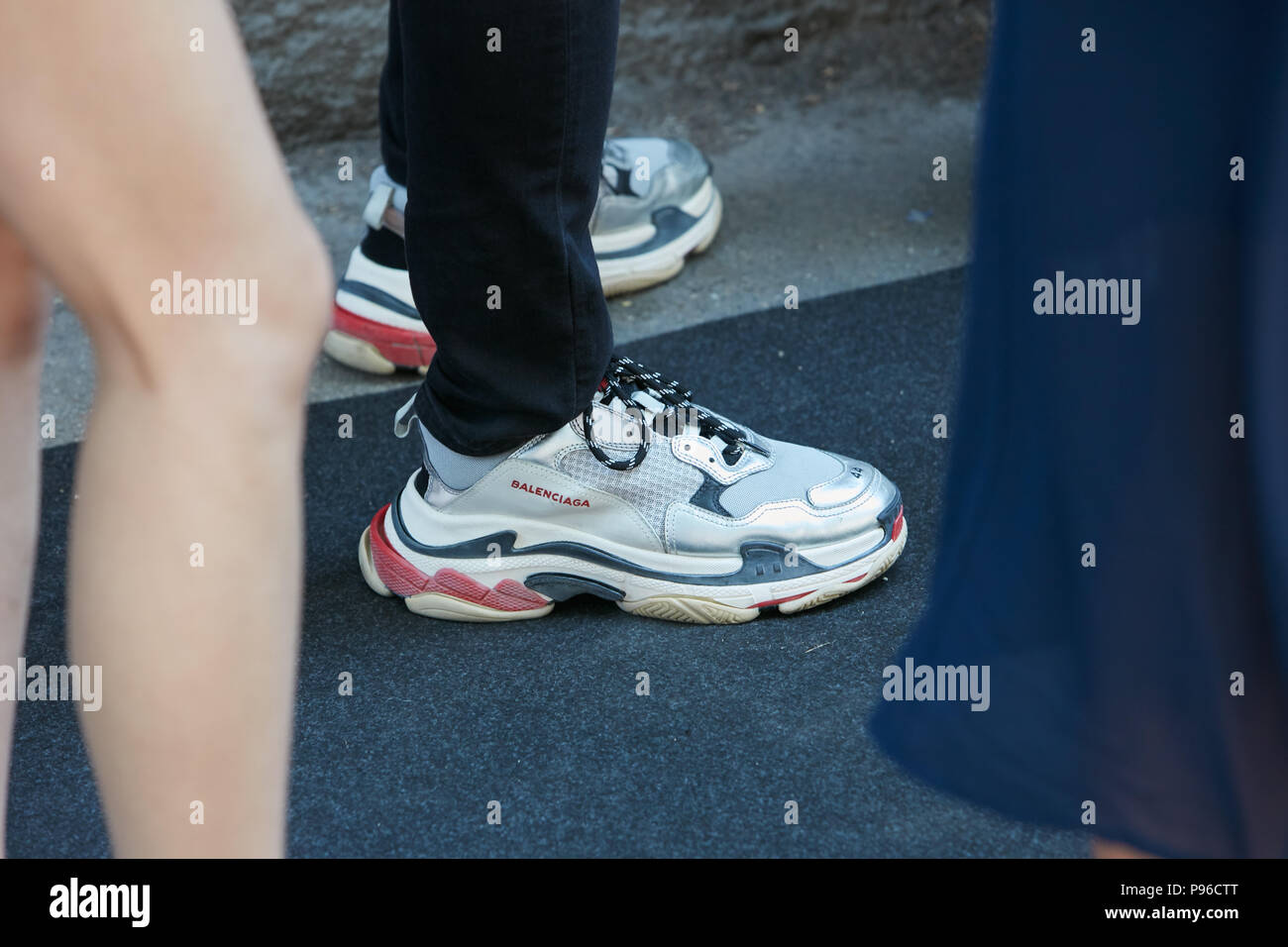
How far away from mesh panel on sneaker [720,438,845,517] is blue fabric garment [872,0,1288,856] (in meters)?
0.54

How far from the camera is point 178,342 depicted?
1.97 feet

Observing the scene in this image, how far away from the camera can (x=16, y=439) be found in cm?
78

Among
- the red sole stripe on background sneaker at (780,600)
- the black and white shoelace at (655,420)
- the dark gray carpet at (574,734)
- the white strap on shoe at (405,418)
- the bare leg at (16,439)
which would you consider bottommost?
the dark gray carpet at (574,734)

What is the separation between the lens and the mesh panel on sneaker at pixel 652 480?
4.02 ft

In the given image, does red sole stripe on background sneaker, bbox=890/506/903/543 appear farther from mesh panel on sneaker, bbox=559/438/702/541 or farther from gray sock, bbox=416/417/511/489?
gray sock, bbox=416/417/511/489

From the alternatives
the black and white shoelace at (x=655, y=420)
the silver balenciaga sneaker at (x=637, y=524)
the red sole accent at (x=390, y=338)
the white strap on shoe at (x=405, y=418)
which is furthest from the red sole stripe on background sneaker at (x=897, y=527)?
the red sole accent at (x=390, y=338)

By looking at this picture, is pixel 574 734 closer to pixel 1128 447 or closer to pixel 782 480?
pixel 782 480

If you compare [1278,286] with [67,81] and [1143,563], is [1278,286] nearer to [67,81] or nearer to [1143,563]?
[1143,563]

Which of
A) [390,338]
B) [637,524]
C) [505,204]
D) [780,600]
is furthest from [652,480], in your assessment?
[390,338]

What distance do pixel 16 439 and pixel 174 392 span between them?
23cm

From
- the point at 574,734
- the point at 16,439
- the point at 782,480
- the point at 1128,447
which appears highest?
the point at 1128,447

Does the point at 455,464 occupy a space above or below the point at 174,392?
below

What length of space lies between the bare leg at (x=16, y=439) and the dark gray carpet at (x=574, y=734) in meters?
0.28

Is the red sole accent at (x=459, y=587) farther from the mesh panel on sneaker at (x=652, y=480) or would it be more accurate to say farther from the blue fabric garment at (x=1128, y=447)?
the blue fabric garment at (x=1128, y=447)
